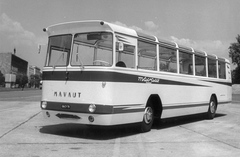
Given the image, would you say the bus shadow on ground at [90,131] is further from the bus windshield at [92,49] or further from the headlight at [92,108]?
the bus windshield at [92,49]

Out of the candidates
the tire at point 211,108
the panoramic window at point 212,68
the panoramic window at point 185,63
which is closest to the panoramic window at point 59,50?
the panoramic window at point 185,63

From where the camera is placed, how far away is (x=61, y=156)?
20.1 ft

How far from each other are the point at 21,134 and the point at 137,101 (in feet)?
10.7

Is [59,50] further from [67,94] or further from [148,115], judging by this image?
[148,115]

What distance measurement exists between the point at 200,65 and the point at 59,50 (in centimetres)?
646

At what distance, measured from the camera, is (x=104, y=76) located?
7.73m

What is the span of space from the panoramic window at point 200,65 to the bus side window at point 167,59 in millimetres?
1934

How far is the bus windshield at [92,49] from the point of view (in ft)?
26.3

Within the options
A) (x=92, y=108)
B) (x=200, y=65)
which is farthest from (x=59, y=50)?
(x=200, y=65)

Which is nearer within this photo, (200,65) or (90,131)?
(90,131)

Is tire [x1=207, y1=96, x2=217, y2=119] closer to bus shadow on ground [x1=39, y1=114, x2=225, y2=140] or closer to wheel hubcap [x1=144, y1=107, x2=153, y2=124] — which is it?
bus shadow on ground [x1=39, y1=114, x2=225, y2=140]

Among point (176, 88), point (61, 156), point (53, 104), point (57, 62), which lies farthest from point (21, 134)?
point (176, 88)

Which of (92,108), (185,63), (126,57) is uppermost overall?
(185,63)

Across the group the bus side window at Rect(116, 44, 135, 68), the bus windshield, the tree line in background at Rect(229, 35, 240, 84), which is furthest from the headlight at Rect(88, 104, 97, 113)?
the tree line in background at Rect(229, 35, 240, 84)
